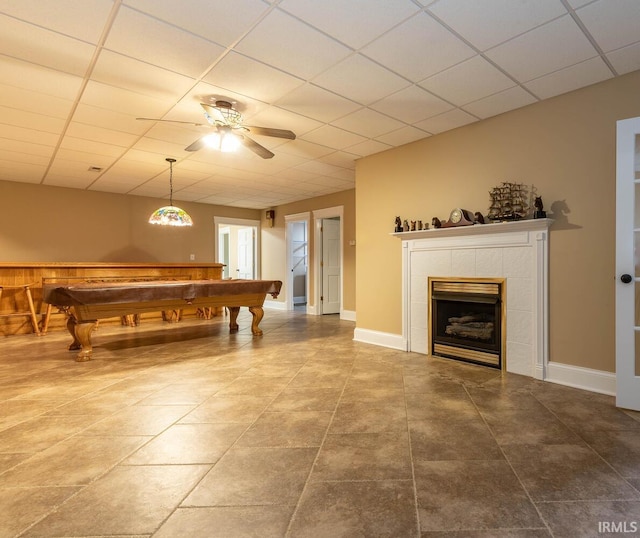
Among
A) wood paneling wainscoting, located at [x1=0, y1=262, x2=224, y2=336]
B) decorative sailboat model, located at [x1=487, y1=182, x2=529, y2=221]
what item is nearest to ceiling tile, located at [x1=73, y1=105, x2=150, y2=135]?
wood paneling wainscoting, located at [x1=0, y1=262, x2=224, y2=336]

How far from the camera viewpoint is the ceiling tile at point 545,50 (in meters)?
2.23

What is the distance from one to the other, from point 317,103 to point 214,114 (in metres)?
0.91

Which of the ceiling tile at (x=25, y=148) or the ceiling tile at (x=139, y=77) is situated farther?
the ceiling tile at (x=25, y=148)

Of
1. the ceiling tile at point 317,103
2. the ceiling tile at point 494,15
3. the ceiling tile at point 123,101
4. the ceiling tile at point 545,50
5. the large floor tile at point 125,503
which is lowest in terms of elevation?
the large floor tile at point 125,503

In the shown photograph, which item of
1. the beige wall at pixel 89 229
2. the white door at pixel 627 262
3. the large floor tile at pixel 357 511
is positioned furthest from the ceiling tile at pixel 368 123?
the beige wall at pixel 89 229

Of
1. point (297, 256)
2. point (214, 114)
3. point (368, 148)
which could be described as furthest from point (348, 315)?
point (214, 114)

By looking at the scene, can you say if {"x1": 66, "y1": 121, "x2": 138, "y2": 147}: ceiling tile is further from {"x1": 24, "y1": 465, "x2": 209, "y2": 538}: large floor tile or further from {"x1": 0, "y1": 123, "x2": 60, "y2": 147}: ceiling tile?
{"x1": 24, "y1": 465, "x2": 209, "y2": 538}: large floor tile

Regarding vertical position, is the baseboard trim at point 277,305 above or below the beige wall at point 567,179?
below

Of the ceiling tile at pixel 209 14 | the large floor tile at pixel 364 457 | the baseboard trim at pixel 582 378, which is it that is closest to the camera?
the large floor tile at pixel 364 457

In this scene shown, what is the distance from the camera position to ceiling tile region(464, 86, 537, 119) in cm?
303

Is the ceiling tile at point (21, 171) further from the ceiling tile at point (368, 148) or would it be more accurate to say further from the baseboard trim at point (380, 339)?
the baseboard trim at point (380, 339)

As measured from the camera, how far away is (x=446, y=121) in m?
3.59

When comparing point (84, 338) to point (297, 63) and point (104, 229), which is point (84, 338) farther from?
point (104, 229)

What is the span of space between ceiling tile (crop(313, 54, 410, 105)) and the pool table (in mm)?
2784
